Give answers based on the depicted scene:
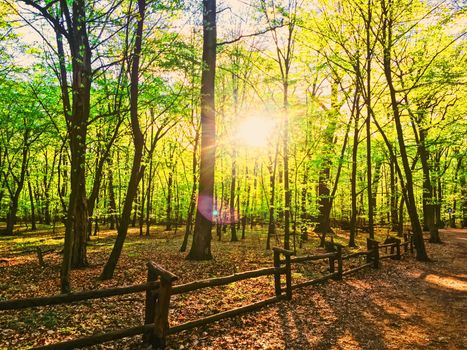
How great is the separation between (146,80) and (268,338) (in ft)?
43.3

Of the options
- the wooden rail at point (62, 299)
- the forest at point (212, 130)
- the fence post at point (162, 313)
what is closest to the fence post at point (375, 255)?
the forest at point (212, 130)

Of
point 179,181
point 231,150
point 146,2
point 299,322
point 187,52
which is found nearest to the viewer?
point 299,322

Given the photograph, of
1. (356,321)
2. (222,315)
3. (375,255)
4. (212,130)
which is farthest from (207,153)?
(356,321)

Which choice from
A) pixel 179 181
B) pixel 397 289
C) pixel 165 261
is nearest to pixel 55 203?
pixel 179 181

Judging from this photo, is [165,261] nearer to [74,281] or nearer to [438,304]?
[74,281]

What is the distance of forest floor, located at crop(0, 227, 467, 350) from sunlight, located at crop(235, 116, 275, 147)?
38.9 ft

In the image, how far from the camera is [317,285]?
35.2 ft

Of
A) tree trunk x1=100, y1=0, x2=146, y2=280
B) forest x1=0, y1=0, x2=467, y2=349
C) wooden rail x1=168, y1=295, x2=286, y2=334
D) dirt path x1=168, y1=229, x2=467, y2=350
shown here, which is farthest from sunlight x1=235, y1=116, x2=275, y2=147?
wooden rail x1=168, y1=295, x2=286, y2=334

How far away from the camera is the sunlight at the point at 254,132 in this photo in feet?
75.6

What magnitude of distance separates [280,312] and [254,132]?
20171mm

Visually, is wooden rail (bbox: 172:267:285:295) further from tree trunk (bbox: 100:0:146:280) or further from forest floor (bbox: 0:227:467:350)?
tree trunk (bbox: 100:0:146:280)

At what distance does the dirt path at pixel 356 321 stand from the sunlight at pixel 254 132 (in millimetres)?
13570

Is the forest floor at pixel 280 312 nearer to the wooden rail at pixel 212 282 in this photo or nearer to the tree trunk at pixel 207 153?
the wooden rail at pixel 212 282

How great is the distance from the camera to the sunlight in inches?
907
